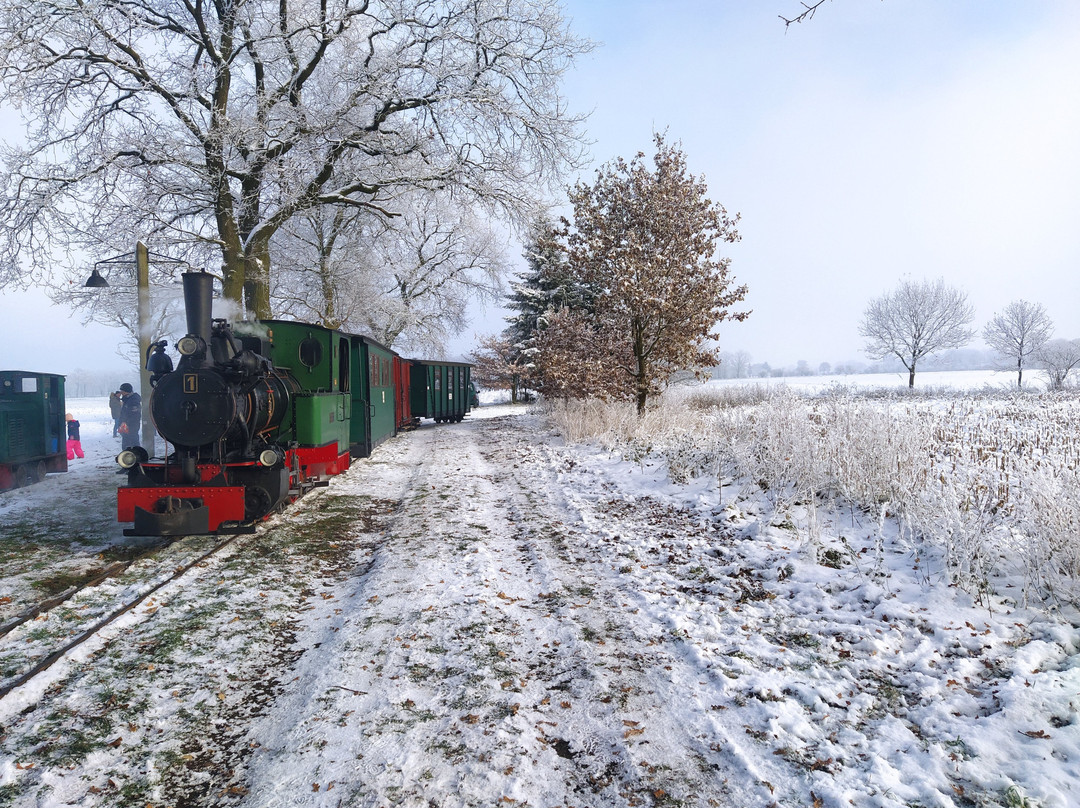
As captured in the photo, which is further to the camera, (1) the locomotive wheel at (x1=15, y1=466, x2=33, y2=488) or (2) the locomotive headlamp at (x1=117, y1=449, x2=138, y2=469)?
(1) the locomotive wheel at (x1=15, y1=466, x2=33, y2=488)

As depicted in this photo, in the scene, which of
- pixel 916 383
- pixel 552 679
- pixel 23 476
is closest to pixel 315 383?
pixel 23 476

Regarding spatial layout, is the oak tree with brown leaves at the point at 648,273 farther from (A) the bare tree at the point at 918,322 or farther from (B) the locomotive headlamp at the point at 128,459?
(A) the bare tree at the point at 918,322

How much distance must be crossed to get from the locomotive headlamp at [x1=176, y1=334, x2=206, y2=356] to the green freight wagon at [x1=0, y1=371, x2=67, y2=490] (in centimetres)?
656

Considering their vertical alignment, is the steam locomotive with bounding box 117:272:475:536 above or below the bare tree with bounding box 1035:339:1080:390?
below

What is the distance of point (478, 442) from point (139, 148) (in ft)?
32.8

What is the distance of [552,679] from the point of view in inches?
137

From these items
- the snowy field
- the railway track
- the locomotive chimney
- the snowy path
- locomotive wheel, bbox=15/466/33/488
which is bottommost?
the snowy path

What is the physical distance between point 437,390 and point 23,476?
13999 millimetres

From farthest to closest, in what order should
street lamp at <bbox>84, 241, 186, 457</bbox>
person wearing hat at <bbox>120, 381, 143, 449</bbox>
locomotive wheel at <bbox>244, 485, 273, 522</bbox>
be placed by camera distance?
person wearing hat at <bbox>120, 381, 143, 449</bbox>
street lamp at <bbox>84, 241, 186, 457</bbox>
locomotive wheel at <bbox>244, 485, 273, 522</bbox>

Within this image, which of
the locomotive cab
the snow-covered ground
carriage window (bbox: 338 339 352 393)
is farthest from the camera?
carriage window (bbox: 338 339 352 393)

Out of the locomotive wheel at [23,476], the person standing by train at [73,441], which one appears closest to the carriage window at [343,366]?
the locomotive wheel at [23,476]

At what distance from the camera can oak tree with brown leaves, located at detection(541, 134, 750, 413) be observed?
42.8ft

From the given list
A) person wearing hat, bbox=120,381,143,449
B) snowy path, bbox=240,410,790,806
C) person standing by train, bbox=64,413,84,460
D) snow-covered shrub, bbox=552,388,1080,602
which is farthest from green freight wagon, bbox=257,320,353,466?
person standing by train, bbox=64,413,84,460

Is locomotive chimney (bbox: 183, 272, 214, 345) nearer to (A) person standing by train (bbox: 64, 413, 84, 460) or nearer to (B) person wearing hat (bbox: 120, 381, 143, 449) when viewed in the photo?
(A) person standing by train (bbox: 64, 413, 84, 460)
